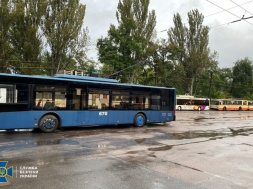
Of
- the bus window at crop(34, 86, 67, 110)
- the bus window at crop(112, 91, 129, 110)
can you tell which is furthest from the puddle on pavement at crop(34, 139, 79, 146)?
the bus window at crop(112, 91, 129, 110)

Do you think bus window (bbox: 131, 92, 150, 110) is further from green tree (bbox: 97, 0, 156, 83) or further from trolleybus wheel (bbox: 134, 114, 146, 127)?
green tree (bbox: 97, 0, 156, 83)

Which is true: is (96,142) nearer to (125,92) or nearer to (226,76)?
(125,92)

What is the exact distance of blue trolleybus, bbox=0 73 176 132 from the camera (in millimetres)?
11133

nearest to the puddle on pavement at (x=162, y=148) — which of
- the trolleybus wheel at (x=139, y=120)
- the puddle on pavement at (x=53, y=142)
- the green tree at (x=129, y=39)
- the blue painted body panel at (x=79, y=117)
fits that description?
the puddle on pavement at (x=53, y=142)

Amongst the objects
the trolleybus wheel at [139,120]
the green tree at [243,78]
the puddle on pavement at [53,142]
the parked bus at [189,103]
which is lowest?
the puddle on pavement at [53,142]

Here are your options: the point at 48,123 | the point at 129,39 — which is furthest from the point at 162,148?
the point at 129,39

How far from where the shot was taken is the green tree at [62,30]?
27859mm

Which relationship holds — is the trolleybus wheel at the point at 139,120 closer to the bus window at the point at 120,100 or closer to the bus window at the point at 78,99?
the bus window at the point at 120,100

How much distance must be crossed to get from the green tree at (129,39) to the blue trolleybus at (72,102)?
822 inches

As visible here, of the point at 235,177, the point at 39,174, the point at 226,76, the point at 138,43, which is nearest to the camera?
the point at 39,174

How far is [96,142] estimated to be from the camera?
991 centimetres

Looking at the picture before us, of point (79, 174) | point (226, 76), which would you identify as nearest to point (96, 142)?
point (79, 174)

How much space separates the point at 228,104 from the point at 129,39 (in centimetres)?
2980

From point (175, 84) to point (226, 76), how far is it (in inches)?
1347
